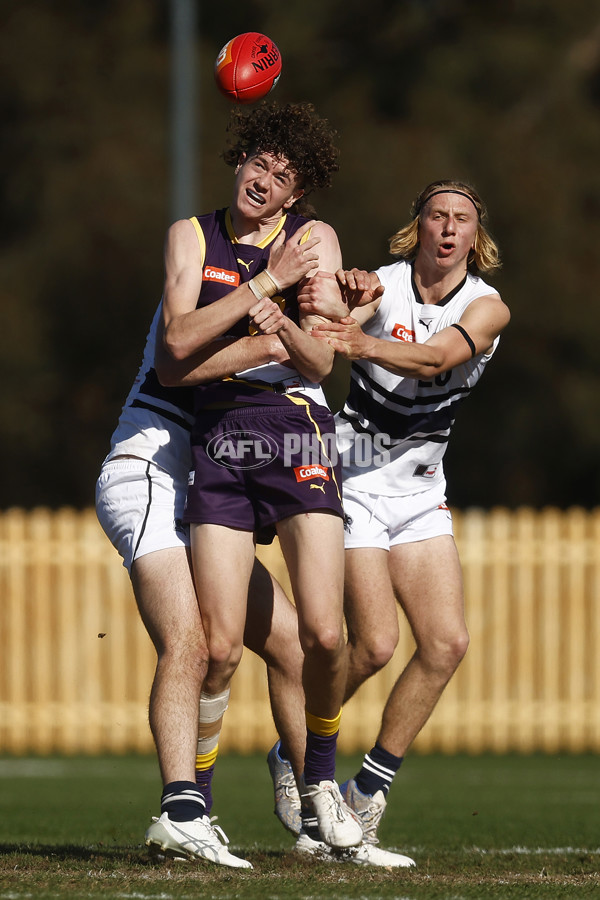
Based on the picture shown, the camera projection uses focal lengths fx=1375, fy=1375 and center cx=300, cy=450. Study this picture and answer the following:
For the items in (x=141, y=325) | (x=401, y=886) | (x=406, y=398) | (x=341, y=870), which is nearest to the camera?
(x=401, y=886)

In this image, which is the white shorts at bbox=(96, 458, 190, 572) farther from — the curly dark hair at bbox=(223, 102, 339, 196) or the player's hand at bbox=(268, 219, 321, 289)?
the curly dark hair at bbox=(223, 102, 339, 196)

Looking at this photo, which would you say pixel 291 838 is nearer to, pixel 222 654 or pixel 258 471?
pixel 222 654

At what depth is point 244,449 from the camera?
5.49 m

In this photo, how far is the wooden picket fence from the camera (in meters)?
13.8

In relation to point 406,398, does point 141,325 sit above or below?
above

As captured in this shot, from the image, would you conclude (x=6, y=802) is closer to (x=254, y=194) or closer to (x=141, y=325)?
(x=254, y=194)

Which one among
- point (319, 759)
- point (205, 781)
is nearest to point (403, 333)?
point (319, 759)

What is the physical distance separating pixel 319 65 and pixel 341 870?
1876 cm

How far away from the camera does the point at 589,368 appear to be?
2127cm

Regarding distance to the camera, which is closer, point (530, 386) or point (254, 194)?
point (254, 194)

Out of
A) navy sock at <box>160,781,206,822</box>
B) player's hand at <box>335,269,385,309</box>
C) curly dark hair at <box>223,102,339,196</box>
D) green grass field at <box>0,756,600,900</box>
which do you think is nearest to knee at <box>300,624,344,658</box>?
navy sock at <box>160,781,206,822</box>

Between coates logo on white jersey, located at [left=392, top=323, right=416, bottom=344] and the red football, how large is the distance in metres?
1.19

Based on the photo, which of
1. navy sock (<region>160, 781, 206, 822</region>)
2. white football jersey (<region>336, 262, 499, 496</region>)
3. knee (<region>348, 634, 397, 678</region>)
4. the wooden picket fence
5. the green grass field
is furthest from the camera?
the wooden picket fence

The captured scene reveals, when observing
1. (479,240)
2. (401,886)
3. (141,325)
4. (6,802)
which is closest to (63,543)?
(6,802)
